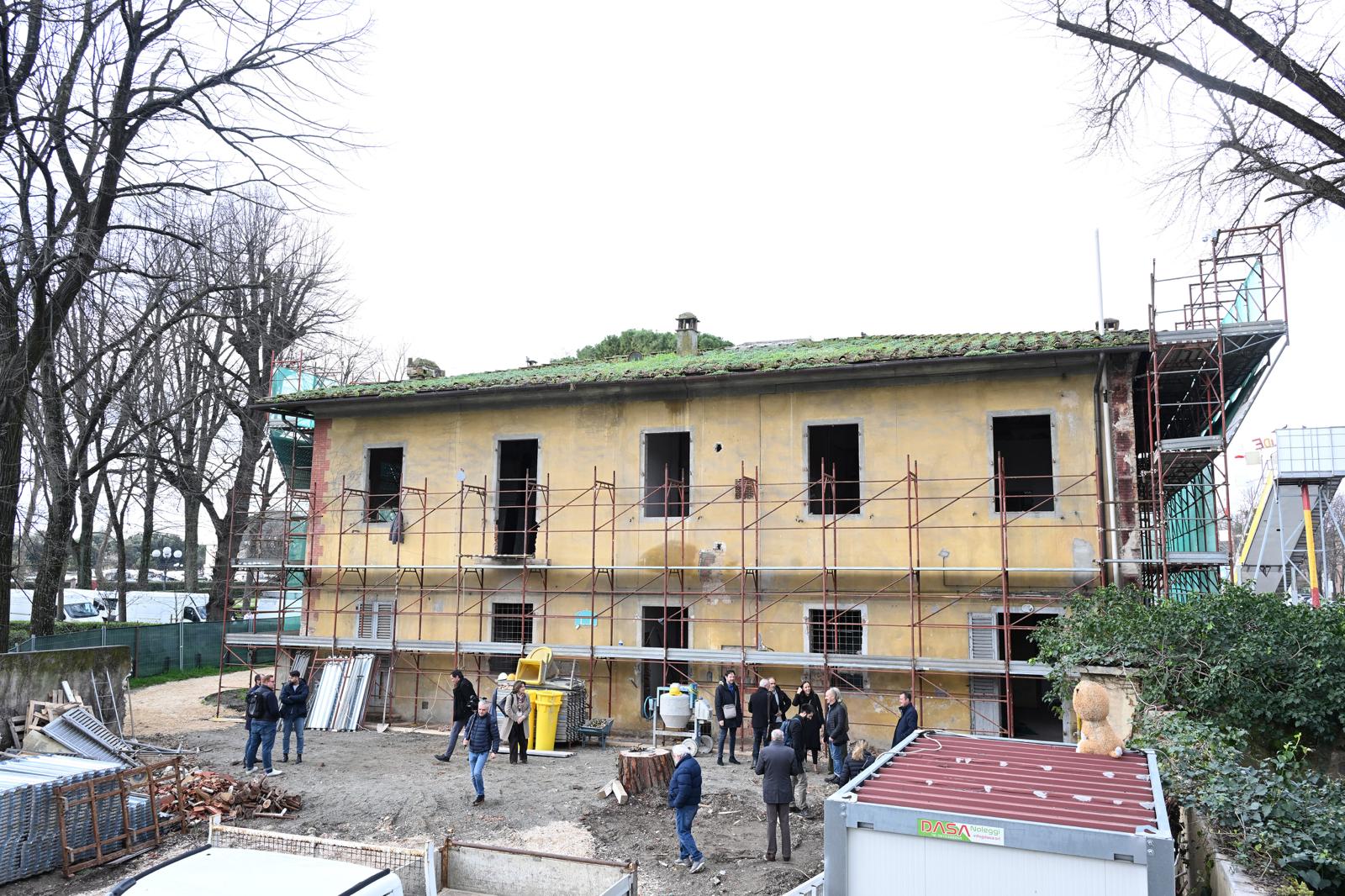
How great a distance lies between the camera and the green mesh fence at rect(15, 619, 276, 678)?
24344 mm

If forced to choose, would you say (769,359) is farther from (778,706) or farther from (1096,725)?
(1096,725)

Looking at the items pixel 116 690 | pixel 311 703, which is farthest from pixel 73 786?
pixel 311 703

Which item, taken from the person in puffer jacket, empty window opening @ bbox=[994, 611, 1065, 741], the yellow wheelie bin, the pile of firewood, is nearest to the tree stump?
the person in puffer jacket

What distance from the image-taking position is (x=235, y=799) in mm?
11812

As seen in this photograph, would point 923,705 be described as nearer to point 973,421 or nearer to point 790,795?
point 973,421

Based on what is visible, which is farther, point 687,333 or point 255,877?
point 687,333

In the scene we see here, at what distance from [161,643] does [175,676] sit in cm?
111

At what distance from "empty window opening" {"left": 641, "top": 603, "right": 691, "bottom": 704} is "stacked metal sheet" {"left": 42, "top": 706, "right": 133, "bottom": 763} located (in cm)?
897

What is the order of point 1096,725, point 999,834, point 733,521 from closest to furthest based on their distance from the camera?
point 999,834 < point 1096,725 < point 733,521

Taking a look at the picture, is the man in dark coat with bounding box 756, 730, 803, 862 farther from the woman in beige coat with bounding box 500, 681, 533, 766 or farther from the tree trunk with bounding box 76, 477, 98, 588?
the tree trunk with bounding box 76, 477, 98, 588

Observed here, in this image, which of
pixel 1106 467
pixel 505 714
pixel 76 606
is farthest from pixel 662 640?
pixel 76 606

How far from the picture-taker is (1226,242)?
1112cm

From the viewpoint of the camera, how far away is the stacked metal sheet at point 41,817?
9539 mm

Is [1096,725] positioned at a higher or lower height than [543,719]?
higher
